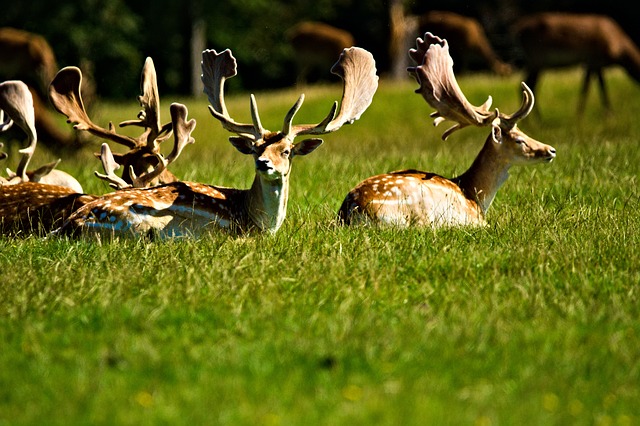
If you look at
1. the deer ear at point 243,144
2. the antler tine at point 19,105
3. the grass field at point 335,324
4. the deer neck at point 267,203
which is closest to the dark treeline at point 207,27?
the antler tine at point 19,105

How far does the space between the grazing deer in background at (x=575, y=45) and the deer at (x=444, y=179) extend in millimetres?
11058

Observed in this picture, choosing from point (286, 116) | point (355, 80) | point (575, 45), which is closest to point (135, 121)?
point (355, 80)

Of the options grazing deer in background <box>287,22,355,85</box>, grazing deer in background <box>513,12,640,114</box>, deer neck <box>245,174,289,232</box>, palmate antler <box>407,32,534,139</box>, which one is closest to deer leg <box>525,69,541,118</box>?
grazing deer in background <box>513,12,640,114</box>

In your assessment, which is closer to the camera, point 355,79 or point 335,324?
point 335,324

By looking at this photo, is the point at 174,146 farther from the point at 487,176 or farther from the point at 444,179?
the point at 487,176

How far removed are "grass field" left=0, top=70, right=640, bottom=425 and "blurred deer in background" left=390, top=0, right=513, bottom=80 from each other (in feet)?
56.3

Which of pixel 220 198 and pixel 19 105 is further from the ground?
pixel 19 105

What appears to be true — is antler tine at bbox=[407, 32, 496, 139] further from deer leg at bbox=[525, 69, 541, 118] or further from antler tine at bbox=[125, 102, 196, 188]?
deer leg at bbox=[525, 69, 541, 118]

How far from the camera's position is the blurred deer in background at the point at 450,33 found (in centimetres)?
2548

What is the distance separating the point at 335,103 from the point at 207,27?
27.2m

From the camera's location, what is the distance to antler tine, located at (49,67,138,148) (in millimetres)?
8453

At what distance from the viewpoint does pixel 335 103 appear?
7.27 meters

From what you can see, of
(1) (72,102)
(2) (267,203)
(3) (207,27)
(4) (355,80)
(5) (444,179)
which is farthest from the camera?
(3) (207,27)

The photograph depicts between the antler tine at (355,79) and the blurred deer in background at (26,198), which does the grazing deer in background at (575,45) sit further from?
the blurred deer in background at (26,198)
